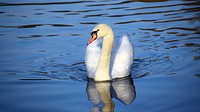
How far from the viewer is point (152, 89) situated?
861 cm

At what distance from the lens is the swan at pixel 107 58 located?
9.19 m

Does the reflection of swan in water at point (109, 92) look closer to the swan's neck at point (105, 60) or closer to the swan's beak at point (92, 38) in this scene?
the swan's neck at point (105, 60)

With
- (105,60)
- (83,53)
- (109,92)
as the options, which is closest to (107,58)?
(105,60)

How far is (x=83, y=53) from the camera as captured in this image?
1130 centimetres

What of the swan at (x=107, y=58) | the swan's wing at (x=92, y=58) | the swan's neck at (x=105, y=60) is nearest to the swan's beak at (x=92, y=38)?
the swan at (x=107, y=58)

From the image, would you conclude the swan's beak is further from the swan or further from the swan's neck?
the swan's neck

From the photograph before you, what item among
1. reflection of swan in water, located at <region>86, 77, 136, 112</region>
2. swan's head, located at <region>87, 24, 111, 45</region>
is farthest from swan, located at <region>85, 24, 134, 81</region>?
reflection of swan in water, located at <region>86, 77, 136, 112</region>

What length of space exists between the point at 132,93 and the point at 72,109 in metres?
1.31

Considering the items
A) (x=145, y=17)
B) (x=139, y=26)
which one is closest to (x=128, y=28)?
(x=139, y=26)

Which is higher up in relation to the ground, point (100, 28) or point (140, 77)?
point (100, 28)

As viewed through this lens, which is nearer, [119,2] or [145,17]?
[145,17]

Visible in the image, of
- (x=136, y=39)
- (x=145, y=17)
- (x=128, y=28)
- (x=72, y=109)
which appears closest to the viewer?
(x=72, y=109)

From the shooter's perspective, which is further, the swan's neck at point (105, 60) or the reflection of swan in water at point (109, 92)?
the swan's neck at point (105, 60)

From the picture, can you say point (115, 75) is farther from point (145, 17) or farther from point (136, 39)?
point (145, 17)
